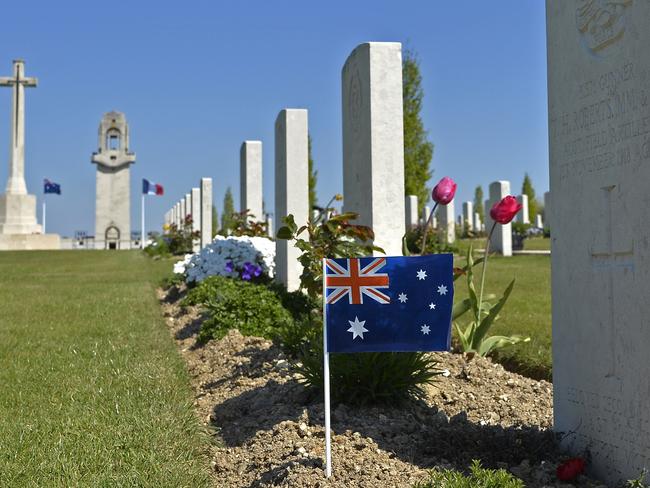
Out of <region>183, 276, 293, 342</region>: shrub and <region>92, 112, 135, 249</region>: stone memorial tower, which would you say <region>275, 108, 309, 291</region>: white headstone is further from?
<region>92, 112, 135, 249</region>: stone memorial tower

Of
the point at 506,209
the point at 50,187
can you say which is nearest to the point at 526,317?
the point at 506,209

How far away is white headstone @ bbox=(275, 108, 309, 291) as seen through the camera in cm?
823

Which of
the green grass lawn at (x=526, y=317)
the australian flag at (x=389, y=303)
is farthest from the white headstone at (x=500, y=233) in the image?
the australian flag at (x=389, y=303)

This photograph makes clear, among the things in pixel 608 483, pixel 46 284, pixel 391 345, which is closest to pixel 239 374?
pixel 391 345

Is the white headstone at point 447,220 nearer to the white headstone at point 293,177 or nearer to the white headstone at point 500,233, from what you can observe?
the white headstone at point 500,233

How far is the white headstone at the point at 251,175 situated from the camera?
37.5 feet

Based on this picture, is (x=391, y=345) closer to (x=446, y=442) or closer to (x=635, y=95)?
→ (x=446, y=442)

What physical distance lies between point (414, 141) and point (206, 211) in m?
9.93

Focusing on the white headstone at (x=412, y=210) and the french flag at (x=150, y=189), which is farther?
the french flag at (x=150, y=189)

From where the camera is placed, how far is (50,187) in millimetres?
44000

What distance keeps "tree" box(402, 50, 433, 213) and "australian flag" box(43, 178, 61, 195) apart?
88.6 feet

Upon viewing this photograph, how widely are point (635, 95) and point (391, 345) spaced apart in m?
1.44

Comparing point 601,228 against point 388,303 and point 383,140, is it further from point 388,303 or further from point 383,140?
point 383,140

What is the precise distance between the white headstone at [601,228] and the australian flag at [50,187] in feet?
146
